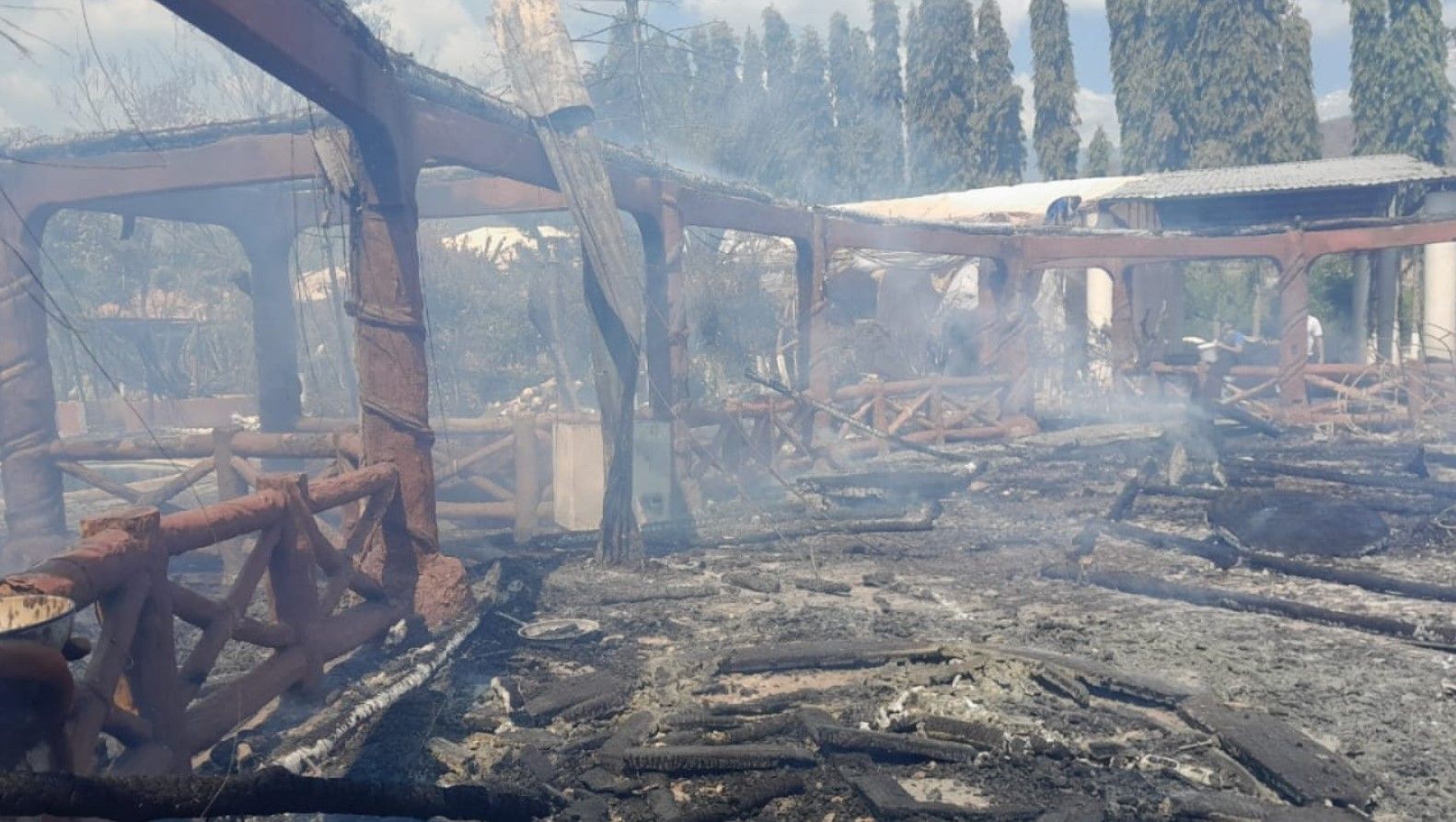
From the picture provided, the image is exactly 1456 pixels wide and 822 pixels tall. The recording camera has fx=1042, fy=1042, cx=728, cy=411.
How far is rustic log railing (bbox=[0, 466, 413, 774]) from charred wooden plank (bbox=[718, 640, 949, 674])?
2.30 meters

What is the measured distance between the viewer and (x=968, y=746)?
5.29 m

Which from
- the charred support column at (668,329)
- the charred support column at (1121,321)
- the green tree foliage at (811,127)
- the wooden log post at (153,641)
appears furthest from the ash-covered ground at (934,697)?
the green tree foliage at (811,127)

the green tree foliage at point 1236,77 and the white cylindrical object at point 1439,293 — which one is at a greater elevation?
the green tree foliage at point 1236,77

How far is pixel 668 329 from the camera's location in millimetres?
11688

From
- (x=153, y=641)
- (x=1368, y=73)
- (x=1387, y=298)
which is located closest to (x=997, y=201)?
(x=1387, y=298)

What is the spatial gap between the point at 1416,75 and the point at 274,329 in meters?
36.9

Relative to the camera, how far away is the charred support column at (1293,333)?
20.6 meters

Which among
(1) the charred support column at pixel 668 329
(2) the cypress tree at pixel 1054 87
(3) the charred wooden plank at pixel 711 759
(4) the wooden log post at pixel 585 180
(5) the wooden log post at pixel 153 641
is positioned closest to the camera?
(5) the wooden log post at pixel 153 641

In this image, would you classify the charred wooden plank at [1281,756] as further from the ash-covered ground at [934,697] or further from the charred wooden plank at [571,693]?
the charred wooden plank at [571,693]

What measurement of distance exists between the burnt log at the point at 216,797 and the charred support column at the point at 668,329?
809 centimetres

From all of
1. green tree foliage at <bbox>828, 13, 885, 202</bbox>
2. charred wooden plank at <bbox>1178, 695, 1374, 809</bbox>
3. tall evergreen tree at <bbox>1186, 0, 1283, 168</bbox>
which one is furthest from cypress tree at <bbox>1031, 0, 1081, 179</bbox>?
charred wooden plank at <bbox>1178, 695, 1374, 809</bbox>

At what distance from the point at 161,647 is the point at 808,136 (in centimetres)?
5725

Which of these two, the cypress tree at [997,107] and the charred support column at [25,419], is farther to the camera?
the cypress tree at [997,107]

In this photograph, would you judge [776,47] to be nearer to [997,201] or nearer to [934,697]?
[997,201]
